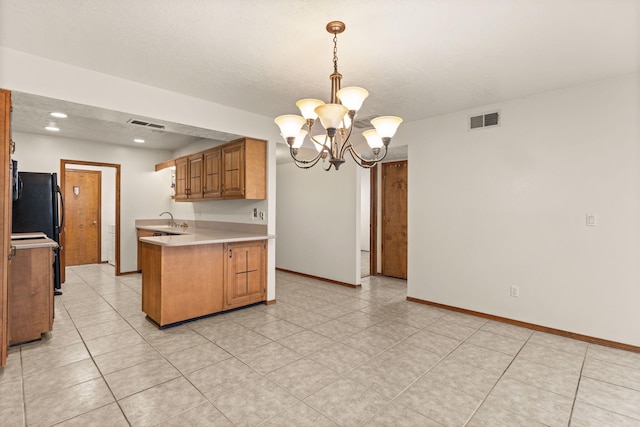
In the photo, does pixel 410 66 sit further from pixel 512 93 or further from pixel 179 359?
pixel 179 359

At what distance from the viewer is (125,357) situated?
2699mm

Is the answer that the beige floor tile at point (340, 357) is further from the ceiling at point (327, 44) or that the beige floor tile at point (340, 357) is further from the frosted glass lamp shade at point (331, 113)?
the ceiling at point (327, 44)

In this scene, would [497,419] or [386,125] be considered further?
[386,125]

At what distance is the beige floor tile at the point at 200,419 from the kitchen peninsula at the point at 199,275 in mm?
1575

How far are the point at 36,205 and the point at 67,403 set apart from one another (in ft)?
11.0

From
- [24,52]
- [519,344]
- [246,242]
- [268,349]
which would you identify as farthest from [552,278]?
[24,52]

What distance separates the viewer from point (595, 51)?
2484 millimetres

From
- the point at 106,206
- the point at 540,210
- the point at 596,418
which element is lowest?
the point at 596,418

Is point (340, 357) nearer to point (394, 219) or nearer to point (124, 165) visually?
point (394, 219)

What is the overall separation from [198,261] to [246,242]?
64cm

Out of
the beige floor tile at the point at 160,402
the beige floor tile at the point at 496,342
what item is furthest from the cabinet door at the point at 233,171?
the beige floor tile at the point at 496,342

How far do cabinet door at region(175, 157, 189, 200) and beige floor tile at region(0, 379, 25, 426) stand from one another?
3580 millimetres

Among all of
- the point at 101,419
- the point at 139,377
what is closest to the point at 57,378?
the point at 139,377

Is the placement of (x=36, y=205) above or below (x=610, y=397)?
above
